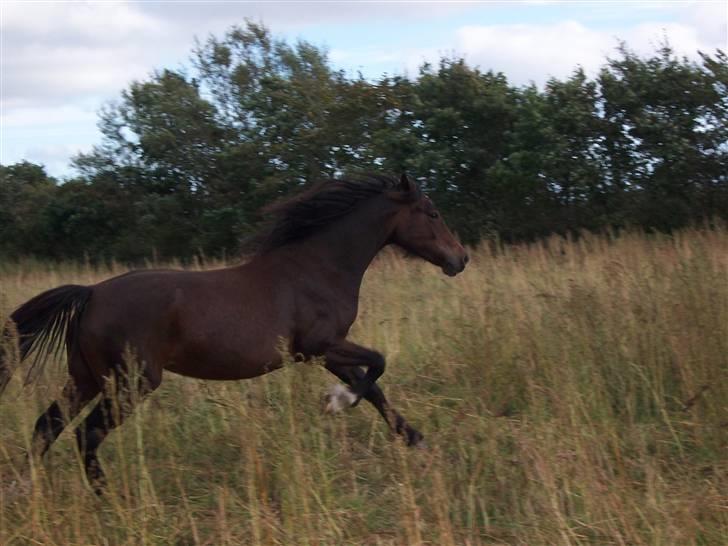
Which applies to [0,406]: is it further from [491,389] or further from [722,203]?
[722,203]

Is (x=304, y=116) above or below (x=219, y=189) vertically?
above

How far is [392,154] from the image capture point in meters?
18.2

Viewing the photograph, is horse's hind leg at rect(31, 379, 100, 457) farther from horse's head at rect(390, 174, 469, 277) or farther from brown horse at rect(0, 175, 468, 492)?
horse's head at rect(390, 174, 469, 277)

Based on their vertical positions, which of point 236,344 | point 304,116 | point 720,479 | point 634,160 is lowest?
point 720,479

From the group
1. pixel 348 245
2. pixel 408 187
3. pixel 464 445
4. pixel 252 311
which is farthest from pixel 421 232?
pixel 464 445

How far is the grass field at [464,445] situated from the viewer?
3877 mm

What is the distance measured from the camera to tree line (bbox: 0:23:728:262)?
1669 centimetres

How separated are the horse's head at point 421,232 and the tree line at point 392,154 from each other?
7.85 m

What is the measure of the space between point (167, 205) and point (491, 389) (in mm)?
16826

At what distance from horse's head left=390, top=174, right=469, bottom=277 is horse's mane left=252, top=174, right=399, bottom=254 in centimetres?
20

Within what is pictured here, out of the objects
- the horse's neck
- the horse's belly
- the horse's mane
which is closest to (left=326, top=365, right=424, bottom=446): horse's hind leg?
the horse's belly

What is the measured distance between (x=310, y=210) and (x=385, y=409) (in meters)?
1.41

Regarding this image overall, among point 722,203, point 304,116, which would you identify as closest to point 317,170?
point 304,116

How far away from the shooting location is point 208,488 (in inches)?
187
